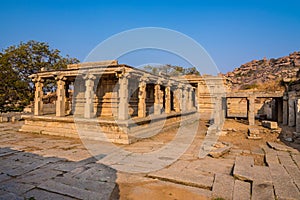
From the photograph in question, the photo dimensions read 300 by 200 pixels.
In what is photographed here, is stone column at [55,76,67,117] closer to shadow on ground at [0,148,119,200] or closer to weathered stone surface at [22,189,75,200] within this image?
shadow on ground at [0,148,119,200]

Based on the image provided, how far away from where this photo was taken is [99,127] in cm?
893

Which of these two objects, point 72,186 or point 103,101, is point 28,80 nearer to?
point 103,101

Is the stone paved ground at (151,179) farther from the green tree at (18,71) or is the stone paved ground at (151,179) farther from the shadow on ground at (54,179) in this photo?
the green tree at (18,71)

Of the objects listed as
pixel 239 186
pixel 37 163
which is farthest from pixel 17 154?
pixel 239 186

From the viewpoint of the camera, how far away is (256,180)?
402cm

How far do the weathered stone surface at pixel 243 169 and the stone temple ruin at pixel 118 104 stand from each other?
4.26 m

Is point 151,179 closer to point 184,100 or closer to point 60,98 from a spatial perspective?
point 60,98

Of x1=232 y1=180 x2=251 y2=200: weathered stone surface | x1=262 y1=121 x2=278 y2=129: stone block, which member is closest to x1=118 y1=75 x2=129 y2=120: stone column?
x1=232 y1=180 x2=251 y2=200: weathered stone surface

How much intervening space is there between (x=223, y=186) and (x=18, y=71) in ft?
71.9

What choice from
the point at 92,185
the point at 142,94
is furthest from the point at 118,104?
the point at 92,185

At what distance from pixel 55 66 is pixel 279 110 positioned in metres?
22.1

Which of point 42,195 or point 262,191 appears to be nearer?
point 42,195

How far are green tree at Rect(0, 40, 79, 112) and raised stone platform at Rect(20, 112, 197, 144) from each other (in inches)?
398

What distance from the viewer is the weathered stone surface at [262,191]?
3.35 m
